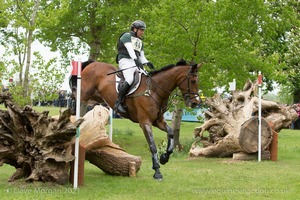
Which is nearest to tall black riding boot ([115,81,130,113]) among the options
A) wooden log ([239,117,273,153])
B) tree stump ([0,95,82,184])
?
tree stump ([0,95,82,184])

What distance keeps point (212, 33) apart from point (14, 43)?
325 inches

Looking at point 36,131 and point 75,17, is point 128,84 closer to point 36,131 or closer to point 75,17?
point 36,131

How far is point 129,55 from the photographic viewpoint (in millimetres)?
9953

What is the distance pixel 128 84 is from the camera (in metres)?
9.84

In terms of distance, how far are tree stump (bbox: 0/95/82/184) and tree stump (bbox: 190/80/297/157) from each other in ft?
22.5

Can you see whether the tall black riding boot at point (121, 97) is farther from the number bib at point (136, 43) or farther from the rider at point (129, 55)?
the number bib at point (136, 43)

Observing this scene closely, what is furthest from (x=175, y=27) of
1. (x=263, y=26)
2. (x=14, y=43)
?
(x=14, y=43)

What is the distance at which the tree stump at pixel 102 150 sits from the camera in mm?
9539

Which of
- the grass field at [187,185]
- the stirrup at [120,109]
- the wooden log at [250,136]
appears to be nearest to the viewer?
the grass field at [187,185]

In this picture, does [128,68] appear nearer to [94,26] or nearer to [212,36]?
[212,36]

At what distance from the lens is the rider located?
978 centimetres

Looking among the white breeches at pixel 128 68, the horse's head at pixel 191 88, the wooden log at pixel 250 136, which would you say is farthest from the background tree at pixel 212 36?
the horse's head at pixel 191 88

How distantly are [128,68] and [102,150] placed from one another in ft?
5.56

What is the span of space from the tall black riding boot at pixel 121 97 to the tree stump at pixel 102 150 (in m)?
0.39
